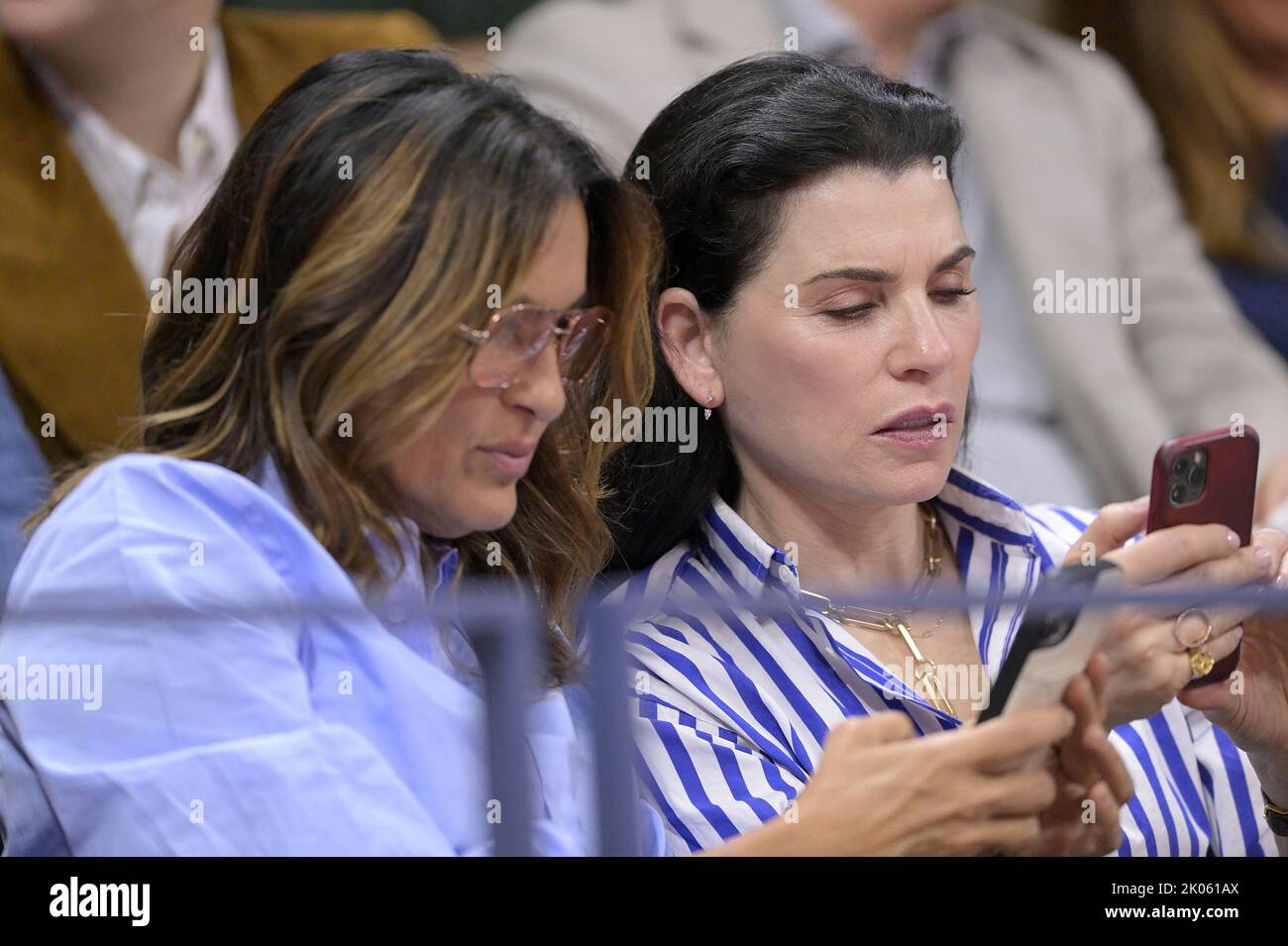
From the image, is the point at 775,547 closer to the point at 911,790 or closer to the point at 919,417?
the point at 919,417

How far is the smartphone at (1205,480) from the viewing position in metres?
1.21

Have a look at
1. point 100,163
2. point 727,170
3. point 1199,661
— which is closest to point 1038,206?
point 727,170

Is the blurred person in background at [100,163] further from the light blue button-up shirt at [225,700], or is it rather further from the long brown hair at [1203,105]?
the long brown hair at [1203,105]

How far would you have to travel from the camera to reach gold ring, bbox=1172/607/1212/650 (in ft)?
3.39

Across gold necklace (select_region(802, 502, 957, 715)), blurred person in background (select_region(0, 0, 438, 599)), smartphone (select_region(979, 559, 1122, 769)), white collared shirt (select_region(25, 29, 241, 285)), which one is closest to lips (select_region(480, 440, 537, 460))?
gold necklace (select_region(802, 502, 957, 715))

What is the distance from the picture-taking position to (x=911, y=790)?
0.99 metres

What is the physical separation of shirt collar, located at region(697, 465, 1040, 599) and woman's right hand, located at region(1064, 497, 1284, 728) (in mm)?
68

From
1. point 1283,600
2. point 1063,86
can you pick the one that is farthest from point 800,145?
point 1063,86

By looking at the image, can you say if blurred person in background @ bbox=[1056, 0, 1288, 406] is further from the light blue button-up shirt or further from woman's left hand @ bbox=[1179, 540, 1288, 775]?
the light blue button-up shirt

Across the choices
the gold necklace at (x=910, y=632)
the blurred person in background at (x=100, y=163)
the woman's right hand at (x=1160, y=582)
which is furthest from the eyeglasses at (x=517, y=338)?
the blurred person in background at (x=100, y=163)

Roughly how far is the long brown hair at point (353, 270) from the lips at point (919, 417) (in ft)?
1.02

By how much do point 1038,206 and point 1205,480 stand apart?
1.20 meters

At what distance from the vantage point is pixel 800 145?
53.1 inches

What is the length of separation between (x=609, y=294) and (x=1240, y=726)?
1.80 ft
